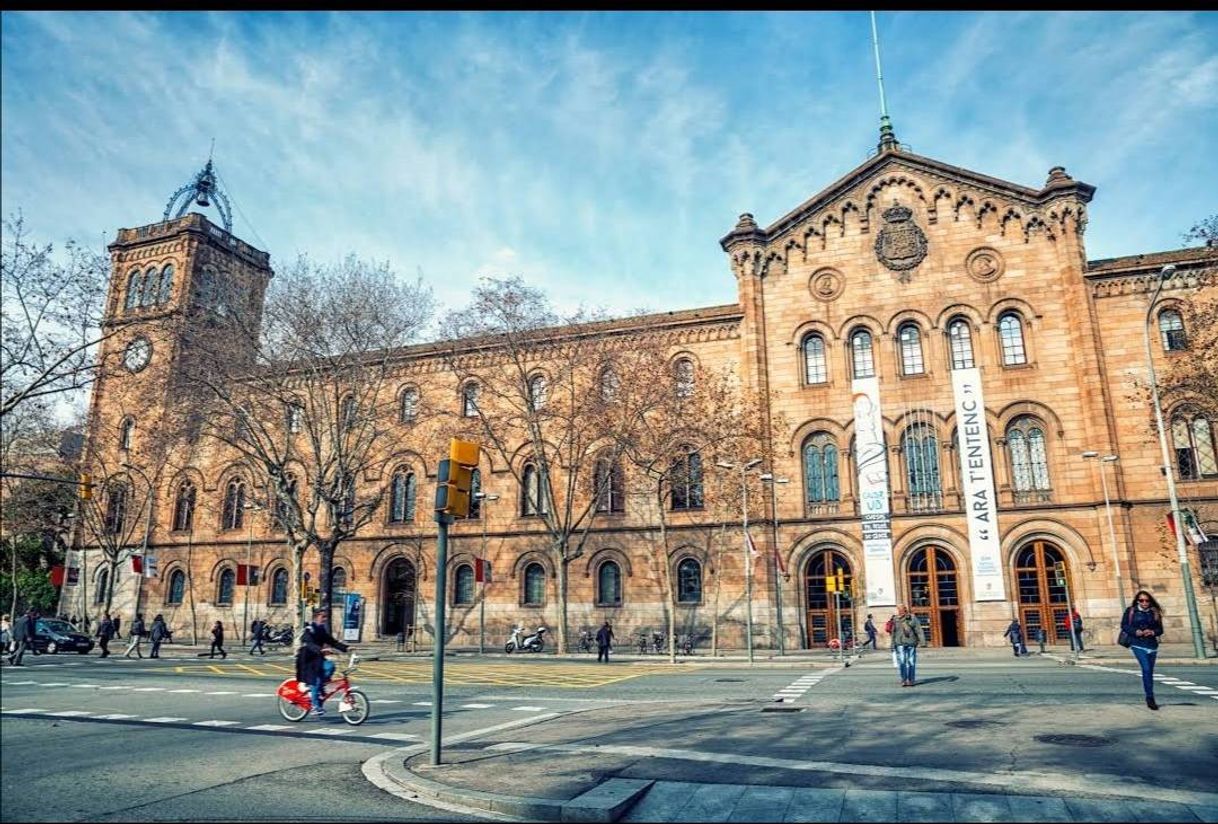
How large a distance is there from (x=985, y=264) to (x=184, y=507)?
43.1 m

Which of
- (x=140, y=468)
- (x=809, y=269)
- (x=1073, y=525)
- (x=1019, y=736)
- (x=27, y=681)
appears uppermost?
(x=809, y=269)

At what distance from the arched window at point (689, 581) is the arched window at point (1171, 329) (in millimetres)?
20914

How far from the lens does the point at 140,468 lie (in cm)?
3778

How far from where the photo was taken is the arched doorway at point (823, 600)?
32.7 meters

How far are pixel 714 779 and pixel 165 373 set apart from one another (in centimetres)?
2729

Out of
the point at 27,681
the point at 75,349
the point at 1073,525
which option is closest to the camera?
the point at 27,681

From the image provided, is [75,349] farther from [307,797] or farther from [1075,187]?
[1075,187]

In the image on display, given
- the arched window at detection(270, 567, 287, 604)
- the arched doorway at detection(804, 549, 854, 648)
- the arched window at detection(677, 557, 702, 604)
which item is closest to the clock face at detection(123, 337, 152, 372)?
the arched window at detection(270, 567, 287, 604)

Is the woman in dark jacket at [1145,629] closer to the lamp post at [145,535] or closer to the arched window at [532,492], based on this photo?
the arched window at [532,492]

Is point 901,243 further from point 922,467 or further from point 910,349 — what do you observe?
point 922,467

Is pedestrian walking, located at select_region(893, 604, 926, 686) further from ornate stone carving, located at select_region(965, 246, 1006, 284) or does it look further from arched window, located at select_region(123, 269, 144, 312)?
arched window, located at select_region(123, 269, 144, 312)

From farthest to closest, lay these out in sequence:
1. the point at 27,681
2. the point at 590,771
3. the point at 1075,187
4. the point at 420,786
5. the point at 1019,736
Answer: the point at 1075,187
the point at 1019,736
the point at 590,771
the point at 420,786
the point at 27,681

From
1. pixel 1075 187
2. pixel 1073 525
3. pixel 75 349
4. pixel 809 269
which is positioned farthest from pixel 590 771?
pixel 1075 187

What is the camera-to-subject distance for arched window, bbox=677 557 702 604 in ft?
114
